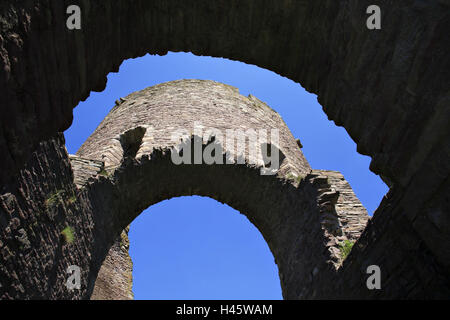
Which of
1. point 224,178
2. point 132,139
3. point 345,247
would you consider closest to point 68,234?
point 224,178

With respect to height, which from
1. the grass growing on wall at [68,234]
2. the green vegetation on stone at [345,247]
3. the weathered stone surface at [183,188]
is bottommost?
the green vegetation on stone at [345,247]

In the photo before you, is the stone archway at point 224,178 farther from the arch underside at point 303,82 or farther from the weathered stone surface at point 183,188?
the arch underside at point 303,82

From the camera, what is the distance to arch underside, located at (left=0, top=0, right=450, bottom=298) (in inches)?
81.0

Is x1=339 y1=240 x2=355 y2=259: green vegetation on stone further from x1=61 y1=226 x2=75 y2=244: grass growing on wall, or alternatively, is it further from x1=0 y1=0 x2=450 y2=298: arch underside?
x1=61 y1=226 x2=75 y2=244: grass growing on wall

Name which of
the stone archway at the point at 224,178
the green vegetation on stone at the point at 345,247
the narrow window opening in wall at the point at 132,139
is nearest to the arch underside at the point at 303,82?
the green vegetation on stone at the point at 345,247

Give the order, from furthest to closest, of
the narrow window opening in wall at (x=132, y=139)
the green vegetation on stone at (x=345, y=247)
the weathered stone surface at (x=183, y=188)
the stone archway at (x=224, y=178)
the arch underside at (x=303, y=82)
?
the narrow window opening in wall at (x=132, y=139)
the stone archway at (x=224, y=178)
the weathered stone surface at (x=183, y=188)
the green vegetation on stone at (x=345, y=247)
the arch underside at (x=303, y=82)

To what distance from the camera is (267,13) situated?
122 inches

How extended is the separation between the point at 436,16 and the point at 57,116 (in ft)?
8.79

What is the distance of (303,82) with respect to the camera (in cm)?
345

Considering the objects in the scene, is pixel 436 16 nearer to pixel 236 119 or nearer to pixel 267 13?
pixel 267 13

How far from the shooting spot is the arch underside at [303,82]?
2059 mm

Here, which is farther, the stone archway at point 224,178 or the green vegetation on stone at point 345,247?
the stone archway at point 224,178

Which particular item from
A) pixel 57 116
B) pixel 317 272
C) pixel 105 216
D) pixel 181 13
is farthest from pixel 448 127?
pixel 105 216

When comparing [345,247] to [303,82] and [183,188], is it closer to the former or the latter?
[303,82]
